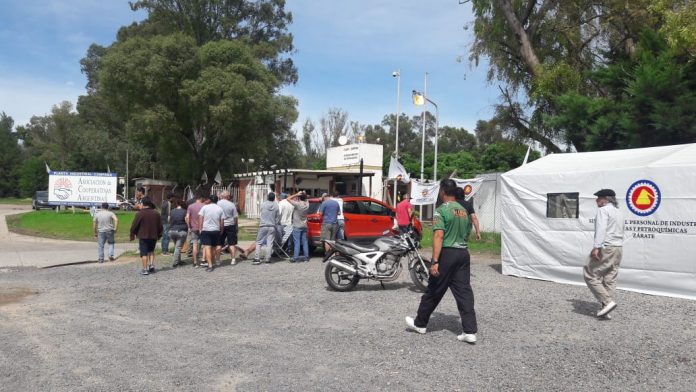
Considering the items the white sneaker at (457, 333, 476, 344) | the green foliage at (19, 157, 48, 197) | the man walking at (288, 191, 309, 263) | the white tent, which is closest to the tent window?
the white tent

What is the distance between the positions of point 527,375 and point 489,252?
Answer: 34.4ft

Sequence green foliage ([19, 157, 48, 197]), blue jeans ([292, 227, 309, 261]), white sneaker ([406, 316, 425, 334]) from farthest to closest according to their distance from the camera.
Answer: green foliage ([19, 157, 48, 197]) → blue jeans ([292, 227, 309, 261]) → white sneaker ([406, 316, 425, 334])

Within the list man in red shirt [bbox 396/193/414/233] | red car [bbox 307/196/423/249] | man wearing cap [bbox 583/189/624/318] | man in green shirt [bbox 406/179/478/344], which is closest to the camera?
man in green shirt [bbox 406/179/478/344]

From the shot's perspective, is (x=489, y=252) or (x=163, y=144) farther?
(x=163, y=144)

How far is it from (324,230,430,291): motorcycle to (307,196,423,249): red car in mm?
4398

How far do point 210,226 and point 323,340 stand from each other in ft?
19.4

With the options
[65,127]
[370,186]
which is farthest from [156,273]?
[65,127]

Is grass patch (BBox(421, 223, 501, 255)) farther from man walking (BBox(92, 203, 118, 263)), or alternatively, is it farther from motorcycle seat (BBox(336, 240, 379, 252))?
man walking (BBox(92, 203, 118, 263))

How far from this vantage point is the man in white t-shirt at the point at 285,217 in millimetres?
12992

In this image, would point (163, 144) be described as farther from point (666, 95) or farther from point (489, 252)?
point (666, 95)

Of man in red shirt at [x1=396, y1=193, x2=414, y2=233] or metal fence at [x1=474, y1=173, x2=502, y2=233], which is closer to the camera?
man in red shirt at [x1=396, y1=193, x2=414, y2=233]

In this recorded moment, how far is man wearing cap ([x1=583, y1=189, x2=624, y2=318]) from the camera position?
7305 mm

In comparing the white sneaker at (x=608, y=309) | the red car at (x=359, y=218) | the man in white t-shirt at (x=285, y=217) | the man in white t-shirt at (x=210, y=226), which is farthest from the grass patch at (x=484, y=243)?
the white sneaker at (x=608, y=309)

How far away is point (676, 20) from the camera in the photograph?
13.2 meters
